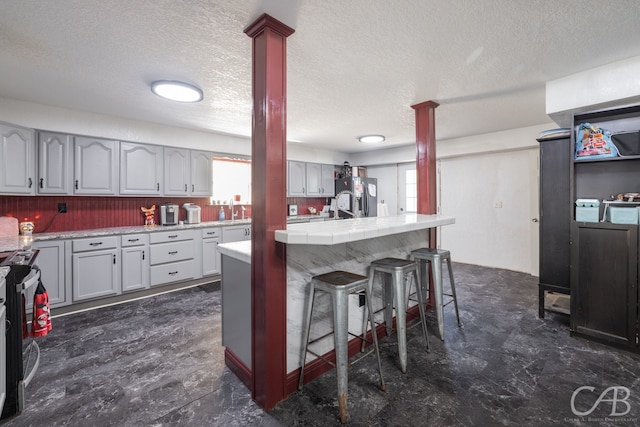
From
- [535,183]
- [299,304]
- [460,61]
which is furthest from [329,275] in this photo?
[535,183]

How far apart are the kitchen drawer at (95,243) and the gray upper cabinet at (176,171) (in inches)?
37.1

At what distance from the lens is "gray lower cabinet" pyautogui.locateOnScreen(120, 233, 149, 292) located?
3.53 meters

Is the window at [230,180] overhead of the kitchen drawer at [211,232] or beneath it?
overhead

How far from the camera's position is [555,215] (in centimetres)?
285

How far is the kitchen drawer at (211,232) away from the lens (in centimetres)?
424

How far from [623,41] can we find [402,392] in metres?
2.92

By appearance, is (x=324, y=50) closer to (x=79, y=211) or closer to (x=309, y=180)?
(x=79, y=211)

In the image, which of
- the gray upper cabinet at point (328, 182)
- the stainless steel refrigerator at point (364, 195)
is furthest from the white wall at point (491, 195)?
the gray upper cabinet at point (328, 182)

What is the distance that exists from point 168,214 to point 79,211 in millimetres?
1023

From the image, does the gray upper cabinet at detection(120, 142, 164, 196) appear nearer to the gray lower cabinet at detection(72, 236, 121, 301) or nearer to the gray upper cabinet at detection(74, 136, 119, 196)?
the gray upper cabinet at detection(74, 136, 119, 196)

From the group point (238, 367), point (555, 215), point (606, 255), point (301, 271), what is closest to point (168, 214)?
point (238, 367)

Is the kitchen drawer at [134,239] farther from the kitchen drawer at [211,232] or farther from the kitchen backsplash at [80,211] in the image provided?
the kitchen drawer at [211,232]

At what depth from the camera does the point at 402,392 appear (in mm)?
1825

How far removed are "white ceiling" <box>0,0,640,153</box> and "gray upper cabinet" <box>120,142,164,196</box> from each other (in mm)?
563
